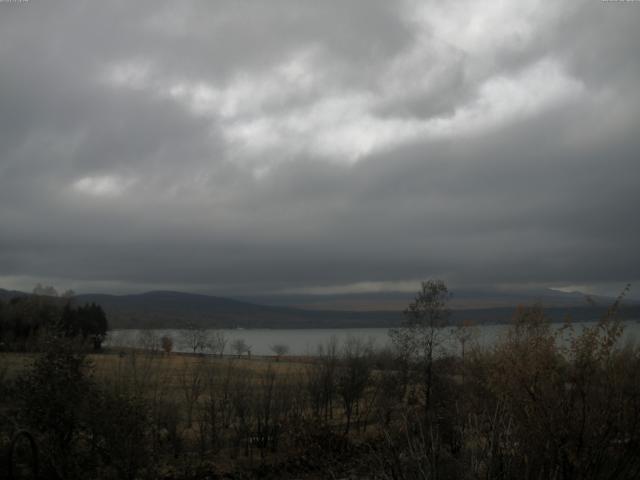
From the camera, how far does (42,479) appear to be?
53.4ft

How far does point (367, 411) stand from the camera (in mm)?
35094

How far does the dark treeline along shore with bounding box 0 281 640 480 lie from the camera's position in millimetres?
8164

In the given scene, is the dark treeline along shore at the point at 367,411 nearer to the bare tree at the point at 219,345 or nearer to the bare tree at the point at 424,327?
the bare tree at the point at 424,327

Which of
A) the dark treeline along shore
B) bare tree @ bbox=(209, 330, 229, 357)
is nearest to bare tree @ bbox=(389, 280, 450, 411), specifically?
the dark treeline along shore

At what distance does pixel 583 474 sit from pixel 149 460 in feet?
43.3


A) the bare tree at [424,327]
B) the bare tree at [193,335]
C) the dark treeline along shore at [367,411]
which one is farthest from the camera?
the bare tree at [193,335]

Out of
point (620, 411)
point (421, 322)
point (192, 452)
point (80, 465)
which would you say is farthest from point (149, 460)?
point (421, 322)

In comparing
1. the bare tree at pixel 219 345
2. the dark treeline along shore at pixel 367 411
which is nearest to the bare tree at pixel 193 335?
the bare tree at pixel 219 345

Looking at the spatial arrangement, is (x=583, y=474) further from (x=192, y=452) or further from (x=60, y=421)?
(x=192, y=452)

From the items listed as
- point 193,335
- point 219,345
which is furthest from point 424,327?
point 193,335

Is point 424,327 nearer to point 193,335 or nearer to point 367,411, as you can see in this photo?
point 367,411

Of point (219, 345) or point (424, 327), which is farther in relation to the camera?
point (219, 345)

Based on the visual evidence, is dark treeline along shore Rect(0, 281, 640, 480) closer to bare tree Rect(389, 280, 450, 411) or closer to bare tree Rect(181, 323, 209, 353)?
bare tree Rect(389, 280, 450, 411)

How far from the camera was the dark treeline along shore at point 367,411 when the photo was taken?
8.16 m
